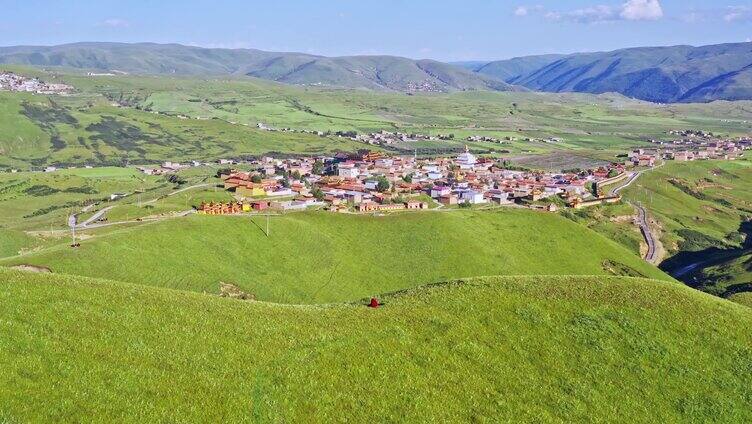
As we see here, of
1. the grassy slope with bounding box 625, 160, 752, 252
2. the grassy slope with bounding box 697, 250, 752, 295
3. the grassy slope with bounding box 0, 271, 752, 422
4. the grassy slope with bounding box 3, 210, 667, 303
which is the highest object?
the grassy slope with bounding box 0, 271, 752, 422

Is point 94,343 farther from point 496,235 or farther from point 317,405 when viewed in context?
point 496,235

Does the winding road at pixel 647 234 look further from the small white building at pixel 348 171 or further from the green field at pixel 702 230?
the small white building at pixel 348 171

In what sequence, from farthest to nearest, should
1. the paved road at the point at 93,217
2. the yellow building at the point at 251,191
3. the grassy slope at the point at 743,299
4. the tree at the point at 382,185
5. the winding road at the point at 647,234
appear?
the tree at the point at 382,185 < the yellow building at the point at 251,191 < the winding road at the point at 647,234 < the paved road at the point at 93,217 < the grassy slope at the point at 743,299

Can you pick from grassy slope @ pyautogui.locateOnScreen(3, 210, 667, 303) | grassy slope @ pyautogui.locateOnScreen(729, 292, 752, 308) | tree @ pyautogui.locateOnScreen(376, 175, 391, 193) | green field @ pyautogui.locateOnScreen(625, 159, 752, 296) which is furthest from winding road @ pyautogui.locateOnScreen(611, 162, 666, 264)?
grassy slope @ pyautogui.locateOnScreen(729, 292, 752, 308)

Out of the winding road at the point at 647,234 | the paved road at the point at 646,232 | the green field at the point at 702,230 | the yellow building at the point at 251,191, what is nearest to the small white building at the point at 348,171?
the yellow building at the point at 251,191

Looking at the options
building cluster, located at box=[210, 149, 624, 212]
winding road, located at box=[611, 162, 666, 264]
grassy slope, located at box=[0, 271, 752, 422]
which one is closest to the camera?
grassy slope, located at box=[0, 271, 752, 422]

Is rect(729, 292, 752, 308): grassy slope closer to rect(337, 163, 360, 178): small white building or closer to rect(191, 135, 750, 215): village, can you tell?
rect(191, 135, 750, 215): village

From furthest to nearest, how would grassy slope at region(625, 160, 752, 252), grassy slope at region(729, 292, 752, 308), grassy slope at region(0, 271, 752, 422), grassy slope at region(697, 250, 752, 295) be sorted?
grassy slope at region(625, 160, 752, 252), grassy slope at region(697, 250, 752, 295), grassy slope at region(729, 292, 752, 308), grassy slope at region(0, 271, 752, 422)
